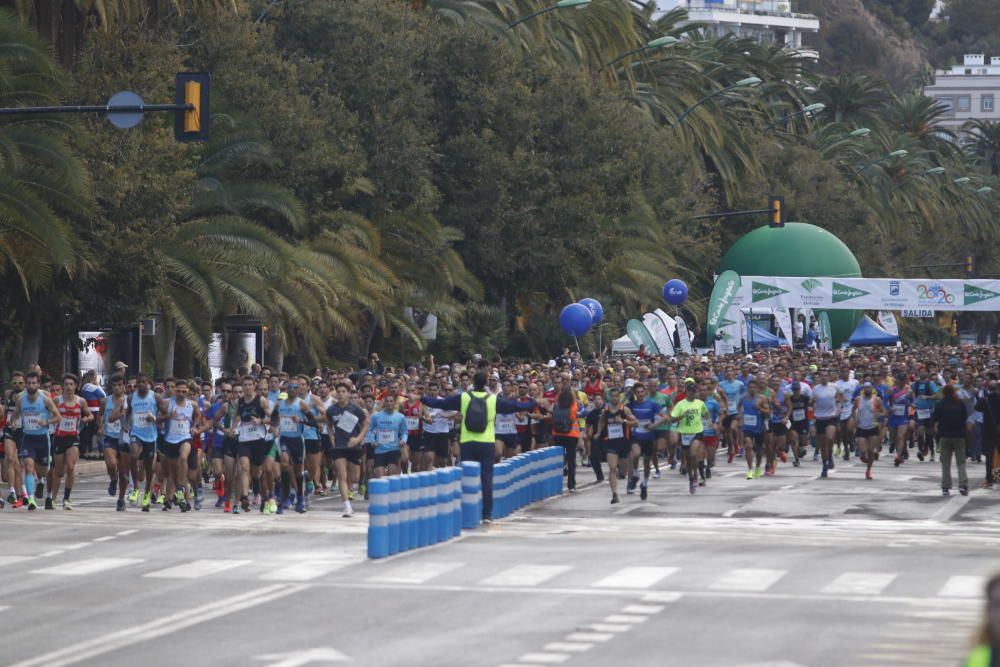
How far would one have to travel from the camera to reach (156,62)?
3444 centimetres

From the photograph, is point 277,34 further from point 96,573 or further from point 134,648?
point 134,648

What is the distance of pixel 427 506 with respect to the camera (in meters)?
19.5

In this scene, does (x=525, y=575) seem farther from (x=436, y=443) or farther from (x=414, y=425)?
(x=414, y=425)

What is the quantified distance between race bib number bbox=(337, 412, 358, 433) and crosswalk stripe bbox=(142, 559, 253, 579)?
5606 mm

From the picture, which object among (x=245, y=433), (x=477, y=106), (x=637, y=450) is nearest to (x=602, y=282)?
(x=477, y=106)

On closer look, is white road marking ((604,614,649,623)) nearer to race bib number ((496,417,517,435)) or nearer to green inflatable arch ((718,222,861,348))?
race bib number ((496,417,517,435))

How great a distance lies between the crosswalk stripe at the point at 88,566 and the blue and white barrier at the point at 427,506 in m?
2.27

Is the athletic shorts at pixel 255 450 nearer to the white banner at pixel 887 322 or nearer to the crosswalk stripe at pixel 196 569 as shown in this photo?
the crosswalk stripe at pixel 196 569

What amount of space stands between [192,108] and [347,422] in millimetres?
4242

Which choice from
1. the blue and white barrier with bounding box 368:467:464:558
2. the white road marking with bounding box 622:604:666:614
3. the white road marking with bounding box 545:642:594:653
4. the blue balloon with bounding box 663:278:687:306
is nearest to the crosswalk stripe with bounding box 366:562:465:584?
the blue and white barrier with bounding box 368:467:464:558

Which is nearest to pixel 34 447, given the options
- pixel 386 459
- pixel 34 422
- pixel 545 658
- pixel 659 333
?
pixel 34 422

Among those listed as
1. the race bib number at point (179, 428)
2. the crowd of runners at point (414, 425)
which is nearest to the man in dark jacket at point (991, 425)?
the crowd of runners at point (414, 425)

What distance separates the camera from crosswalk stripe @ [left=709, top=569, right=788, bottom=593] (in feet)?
52.4

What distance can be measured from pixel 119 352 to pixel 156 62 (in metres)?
6.20
